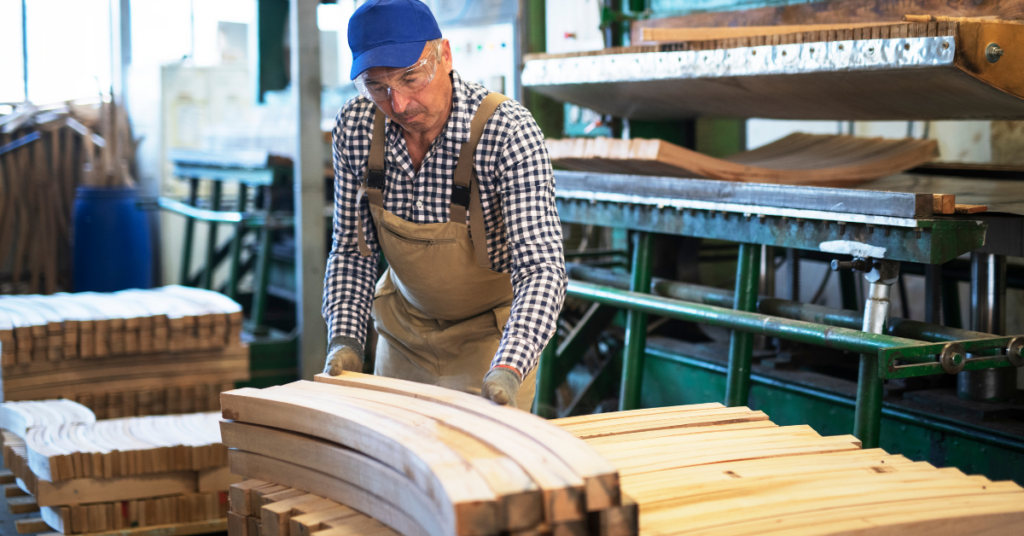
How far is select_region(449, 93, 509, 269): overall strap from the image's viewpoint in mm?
2252

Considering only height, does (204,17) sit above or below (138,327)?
above

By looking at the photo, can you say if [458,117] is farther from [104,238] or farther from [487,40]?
[104,238]

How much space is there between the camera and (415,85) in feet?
7.08

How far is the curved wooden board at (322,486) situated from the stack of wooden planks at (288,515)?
15mm

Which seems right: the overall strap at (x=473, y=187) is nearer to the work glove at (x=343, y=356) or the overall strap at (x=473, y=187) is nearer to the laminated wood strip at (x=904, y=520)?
the work glove at (x=343, y=356)

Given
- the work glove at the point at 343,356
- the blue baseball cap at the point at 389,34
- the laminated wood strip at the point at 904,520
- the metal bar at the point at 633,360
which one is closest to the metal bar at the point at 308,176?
the metal bar at the point at 633,360

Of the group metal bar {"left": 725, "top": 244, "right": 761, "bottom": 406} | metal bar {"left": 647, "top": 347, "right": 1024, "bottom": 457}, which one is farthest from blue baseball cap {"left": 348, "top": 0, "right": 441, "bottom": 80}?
metal bar {"left": 647, "top": 347, "right": 1024, "bottom": 457}

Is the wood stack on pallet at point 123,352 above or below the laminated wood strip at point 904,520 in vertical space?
below

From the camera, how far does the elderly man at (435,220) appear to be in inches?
82.4

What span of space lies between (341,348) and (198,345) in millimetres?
2157

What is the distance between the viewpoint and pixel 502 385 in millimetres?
1904

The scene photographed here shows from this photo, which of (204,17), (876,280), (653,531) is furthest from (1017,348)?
(204,17)

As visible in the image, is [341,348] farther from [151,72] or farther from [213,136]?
[151,72]

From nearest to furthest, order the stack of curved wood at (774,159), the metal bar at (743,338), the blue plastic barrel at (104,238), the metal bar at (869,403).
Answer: the metal bar at (869,403)
the metal bar at (743,338)
the stack of curved wood at (774,159)
the blue plastic barrel at (104,238)
